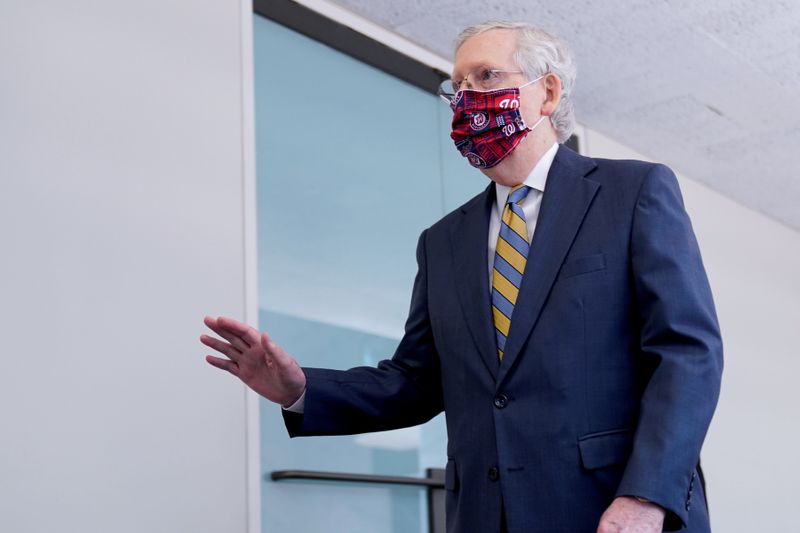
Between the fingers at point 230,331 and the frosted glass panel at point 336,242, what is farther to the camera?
the frosted glass panel at point 336,242

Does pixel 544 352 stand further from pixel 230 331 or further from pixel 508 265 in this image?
pixel 230 331

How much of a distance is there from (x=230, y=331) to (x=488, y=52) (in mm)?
755

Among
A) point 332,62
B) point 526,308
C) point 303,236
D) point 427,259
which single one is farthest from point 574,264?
point 332,62

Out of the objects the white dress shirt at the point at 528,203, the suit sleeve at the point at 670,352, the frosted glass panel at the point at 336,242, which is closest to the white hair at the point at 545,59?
the white dress shirt at the point at 528,203

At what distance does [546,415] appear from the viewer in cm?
165

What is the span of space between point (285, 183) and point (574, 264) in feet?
5.24

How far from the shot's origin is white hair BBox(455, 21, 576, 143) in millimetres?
2066

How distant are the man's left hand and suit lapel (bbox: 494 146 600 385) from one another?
30cm

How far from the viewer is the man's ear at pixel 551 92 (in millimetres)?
2074

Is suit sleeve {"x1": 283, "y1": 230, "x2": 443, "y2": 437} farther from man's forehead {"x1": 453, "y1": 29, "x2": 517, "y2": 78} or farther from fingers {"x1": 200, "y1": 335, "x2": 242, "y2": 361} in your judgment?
man's forehead {"x1": 453, "y1": 29, "x2": 517, "y2": 78}

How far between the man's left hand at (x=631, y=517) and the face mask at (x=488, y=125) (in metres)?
0.73

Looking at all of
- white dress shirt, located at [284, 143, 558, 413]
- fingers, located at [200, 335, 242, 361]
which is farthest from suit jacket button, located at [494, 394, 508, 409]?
fingers, located at [200, 335, 242, 361]

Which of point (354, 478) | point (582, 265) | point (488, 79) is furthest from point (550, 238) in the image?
point (354, 478)

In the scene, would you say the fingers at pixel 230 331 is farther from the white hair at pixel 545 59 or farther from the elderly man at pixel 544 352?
the white hair at pixel 545 59
